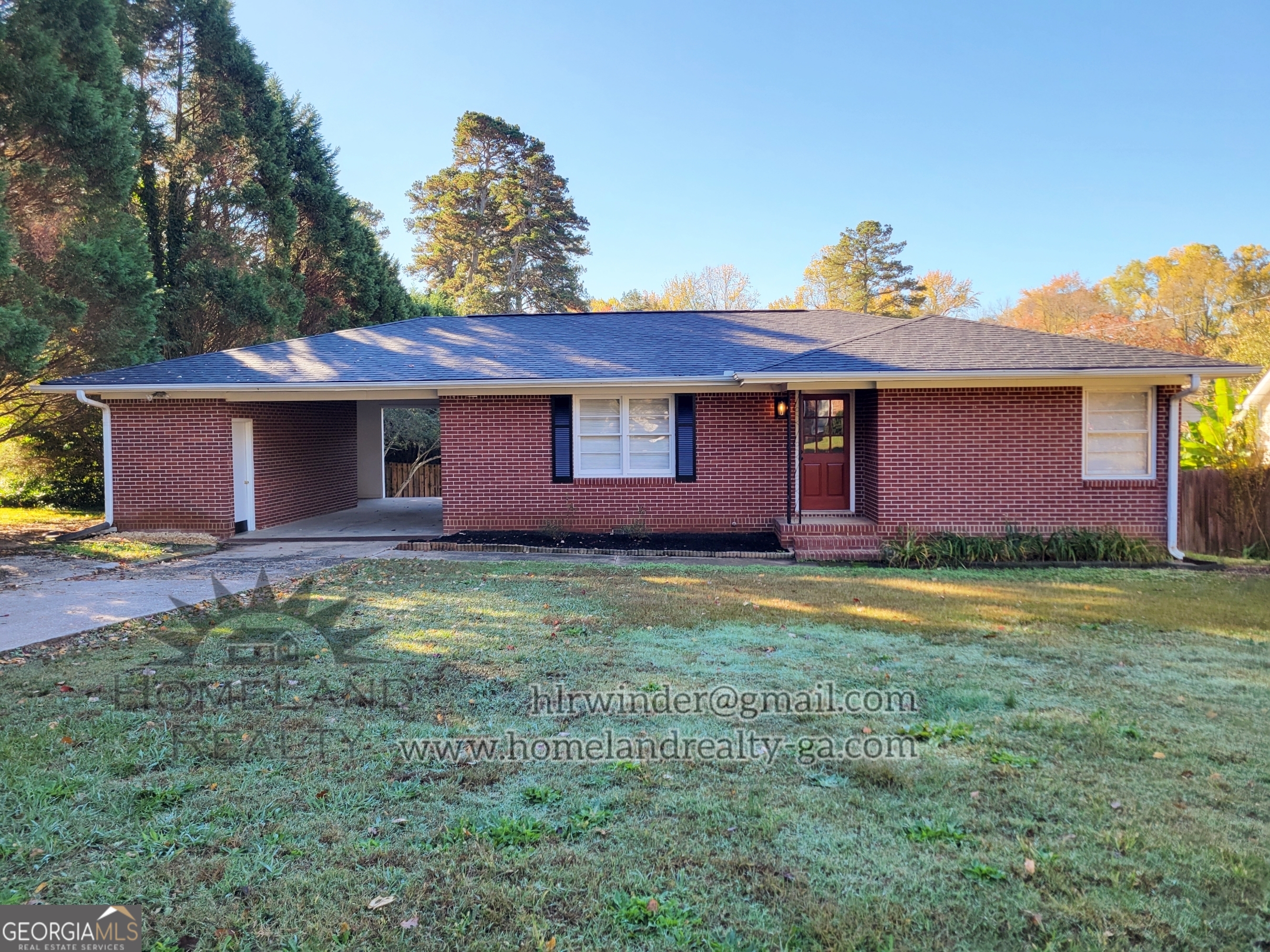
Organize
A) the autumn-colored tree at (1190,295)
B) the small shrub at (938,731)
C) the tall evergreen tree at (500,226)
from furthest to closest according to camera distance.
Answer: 1. the tall evergreen tree at (500,226)
2. the autumn-colored tree at (1190,295)
3. the small shrub at (938,731)

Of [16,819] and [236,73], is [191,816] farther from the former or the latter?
[236,73]

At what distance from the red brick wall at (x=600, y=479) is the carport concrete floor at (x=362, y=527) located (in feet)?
4.78

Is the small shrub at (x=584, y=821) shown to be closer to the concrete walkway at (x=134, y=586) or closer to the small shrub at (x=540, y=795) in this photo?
the small shrub at (x=540, y=795)

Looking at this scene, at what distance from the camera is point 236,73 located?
2373cm

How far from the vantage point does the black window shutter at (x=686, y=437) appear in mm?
13125

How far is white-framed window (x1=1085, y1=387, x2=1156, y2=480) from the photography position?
39.5 feet

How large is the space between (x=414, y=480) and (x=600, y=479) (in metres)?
10.8

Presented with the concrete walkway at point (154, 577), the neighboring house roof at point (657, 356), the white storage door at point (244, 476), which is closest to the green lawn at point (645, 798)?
the concrete walkway at point (154, 577)

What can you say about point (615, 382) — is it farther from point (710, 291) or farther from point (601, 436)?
point (710, 291)

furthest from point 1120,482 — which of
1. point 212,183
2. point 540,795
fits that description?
point 212,183

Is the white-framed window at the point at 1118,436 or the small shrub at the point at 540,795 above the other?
the white-framed window at the point at 1118,436

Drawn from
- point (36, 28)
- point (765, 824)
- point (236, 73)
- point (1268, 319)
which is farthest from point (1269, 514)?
point (236, 73)

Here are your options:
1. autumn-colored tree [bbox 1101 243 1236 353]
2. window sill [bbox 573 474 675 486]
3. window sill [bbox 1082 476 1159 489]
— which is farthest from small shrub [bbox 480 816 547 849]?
autumn-colored tree [bbox 1101 243 1236 353]

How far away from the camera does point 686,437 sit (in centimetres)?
1316
